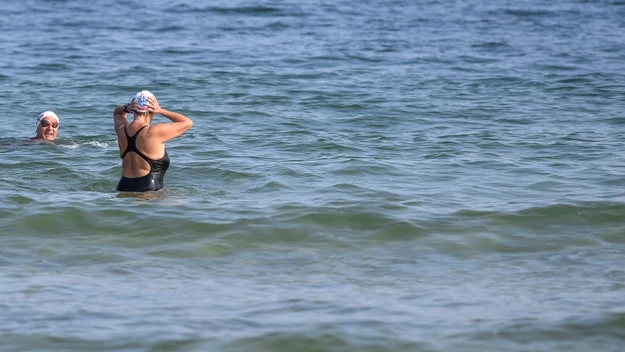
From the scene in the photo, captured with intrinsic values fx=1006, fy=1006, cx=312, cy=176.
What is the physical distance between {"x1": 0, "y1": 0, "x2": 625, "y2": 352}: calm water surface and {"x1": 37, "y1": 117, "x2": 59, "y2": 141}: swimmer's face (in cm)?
19

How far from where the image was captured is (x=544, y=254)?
8.67 m

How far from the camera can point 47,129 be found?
44.9 feet

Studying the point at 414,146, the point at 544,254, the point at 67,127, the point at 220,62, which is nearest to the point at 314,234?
the point at 544,254

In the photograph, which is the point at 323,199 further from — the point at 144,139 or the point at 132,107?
the point at 132,107

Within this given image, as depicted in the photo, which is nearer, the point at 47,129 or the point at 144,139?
the point at 144,139

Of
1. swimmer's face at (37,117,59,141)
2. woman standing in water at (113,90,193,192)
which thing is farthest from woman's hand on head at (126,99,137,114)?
swimmer's face at (37,117,59,141)

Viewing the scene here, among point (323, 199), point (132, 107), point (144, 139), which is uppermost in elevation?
point (132, 107)

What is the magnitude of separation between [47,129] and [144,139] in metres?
3.99

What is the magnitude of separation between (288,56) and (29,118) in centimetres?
737

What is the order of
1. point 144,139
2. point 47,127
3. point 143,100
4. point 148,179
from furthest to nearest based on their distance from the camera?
point 47,127, point 148,179, point 144,139, point 143,100

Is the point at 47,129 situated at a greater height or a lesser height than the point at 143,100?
lesser

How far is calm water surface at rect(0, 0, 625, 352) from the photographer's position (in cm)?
684

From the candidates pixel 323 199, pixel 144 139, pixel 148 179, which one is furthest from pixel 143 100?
pixel 323 199

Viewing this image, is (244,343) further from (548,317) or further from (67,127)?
(67,127)
